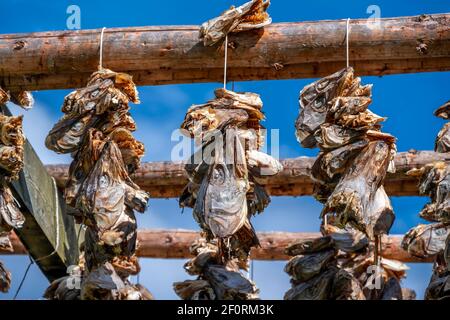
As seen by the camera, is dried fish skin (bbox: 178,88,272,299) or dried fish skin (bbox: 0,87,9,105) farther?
dried fish skin (bbox: 0,87,9,105)

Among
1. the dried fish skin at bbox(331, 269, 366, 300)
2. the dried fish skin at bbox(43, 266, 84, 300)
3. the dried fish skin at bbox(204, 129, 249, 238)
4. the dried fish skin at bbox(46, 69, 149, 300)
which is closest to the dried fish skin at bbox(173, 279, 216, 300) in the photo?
the dried fish skin at bbox(46, 69, 149, 300)

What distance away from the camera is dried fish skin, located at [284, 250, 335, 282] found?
9672mm

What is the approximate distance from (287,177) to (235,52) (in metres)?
1.95

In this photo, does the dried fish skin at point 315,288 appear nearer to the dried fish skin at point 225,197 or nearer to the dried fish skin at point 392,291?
the dried fish skin at point 392,291

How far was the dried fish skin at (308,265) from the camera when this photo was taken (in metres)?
9.67

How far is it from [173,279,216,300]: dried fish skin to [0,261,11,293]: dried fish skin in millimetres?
932

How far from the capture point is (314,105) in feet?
29.2

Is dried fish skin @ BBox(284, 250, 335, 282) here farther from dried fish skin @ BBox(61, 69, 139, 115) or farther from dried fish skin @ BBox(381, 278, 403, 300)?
dried fish skin @ BBox(61, 69, 139, 115)

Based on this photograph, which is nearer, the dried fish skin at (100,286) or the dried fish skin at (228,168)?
the dried fish skin at (228,168)

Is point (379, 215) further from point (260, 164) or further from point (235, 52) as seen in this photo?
point (235, 52)

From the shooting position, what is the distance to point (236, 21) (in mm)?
9062

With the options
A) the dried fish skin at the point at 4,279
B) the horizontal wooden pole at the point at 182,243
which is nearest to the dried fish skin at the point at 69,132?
the dried fish skin at the point at 4,279

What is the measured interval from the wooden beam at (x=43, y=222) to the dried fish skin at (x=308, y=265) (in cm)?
167
